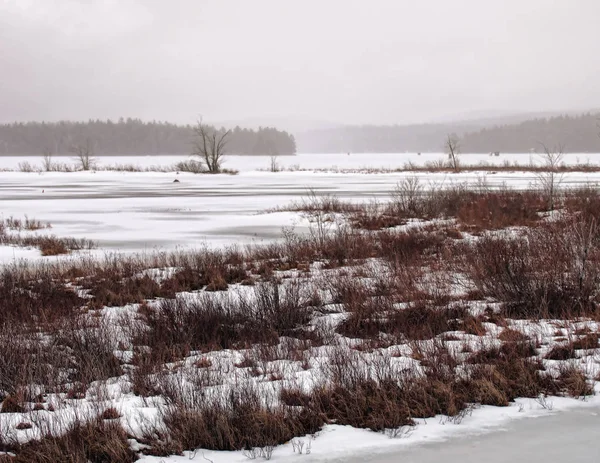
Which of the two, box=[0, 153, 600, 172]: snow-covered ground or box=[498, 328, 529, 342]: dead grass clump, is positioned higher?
box=[0, 153, 600, 172]: snow-covered ground

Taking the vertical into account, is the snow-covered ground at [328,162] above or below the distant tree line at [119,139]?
below

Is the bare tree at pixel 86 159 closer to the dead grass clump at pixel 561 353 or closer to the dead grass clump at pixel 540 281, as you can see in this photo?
the dead grass clump at pixel 540 281

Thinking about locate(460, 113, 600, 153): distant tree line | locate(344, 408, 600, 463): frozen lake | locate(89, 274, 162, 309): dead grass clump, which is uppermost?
locate(460, 113, 600, 153): distant tree line

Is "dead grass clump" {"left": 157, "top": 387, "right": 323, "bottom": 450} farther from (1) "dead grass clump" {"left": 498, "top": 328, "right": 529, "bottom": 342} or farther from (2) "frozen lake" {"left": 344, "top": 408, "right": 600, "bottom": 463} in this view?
(1) "dead grass clump" {"left": 498, "top": 328, "right": 529, "bottom": 342}

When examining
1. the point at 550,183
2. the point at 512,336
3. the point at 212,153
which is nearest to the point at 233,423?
the point at 512,336

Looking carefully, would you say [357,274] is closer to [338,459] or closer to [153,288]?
[153,288]

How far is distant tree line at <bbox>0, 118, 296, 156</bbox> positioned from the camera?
16188cm

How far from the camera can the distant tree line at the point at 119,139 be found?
531 ft

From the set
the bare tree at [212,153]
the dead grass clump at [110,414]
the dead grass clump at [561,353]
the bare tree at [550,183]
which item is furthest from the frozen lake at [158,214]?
the bare tree at [212,153]

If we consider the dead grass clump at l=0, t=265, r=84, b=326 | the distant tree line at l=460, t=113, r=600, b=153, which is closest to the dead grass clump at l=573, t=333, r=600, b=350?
the dead grass clump at l=0, t=265, r=84, b=326

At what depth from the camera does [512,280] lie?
8273 mm

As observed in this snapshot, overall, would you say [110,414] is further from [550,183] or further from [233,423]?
[550,183]

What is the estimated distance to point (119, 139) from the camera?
552ft

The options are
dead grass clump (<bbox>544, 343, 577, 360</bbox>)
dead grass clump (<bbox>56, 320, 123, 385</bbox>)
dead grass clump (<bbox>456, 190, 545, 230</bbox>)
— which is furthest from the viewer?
dead grass clump (<bbox>456, 190, 545, 230</bbox>)
